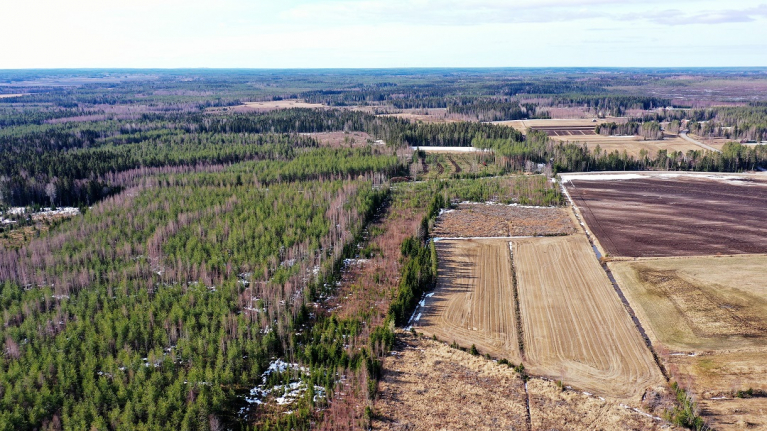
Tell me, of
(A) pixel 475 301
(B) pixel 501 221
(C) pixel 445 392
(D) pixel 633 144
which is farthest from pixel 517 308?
(D) pixel 633 144

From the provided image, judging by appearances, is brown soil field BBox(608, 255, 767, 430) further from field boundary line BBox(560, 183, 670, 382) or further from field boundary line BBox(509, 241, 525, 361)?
field boundary line BBox(509, 241, 525, 361)

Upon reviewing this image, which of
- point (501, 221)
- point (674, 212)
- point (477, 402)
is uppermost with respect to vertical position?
point (674, 212)

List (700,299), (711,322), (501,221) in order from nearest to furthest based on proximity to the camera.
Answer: (711,322) < (700,299) < (501,221)

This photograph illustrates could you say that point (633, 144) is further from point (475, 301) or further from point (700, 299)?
point (475, 301)

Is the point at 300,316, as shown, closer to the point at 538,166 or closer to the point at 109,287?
the point at 109,287

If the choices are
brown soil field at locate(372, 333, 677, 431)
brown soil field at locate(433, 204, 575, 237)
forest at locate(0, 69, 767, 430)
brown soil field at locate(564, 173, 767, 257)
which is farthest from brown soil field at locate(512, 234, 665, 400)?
forest at locate(0, 69, 767, 430)

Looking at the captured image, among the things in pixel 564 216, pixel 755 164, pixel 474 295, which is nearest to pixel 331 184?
pixel 564 216

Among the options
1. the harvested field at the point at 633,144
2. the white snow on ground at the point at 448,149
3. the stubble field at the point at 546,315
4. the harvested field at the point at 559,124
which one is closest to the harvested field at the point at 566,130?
the harvested field at the point at 559,124
